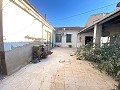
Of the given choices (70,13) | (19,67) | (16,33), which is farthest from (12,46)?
(70,13)

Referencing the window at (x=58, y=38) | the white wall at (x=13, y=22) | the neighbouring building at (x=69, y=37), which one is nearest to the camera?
the white wall at (x=13, y=22)

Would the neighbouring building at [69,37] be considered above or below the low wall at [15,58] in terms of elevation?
above

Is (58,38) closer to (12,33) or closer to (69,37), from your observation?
(69,37)

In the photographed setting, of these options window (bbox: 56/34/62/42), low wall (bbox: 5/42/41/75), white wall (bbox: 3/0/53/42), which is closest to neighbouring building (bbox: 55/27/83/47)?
window (bbox: 56/34/62/42)

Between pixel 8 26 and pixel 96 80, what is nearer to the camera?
pixel 96 80

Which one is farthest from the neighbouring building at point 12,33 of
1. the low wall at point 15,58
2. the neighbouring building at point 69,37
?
the neighbouring building at point 69,37

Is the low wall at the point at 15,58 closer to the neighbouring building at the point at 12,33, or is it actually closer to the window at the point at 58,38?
the neighbouring building at the point at 12,33

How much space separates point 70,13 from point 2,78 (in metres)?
13.5

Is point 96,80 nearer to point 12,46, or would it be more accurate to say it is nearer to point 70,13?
point 12,46

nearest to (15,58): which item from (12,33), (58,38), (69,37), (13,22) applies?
(12,33)

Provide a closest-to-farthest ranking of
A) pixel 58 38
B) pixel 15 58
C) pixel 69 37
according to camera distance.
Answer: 1. pixel 15 58
2. pixel 69 37
3. pixel 58 38

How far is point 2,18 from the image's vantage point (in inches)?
154

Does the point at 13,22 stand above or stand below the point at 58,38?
above

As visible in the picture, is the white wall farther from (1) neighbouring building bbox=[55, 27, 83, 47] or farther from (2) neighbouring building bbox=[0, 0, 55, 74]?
(1) neighbouring building bbox=[55, 27, 83, 47]
